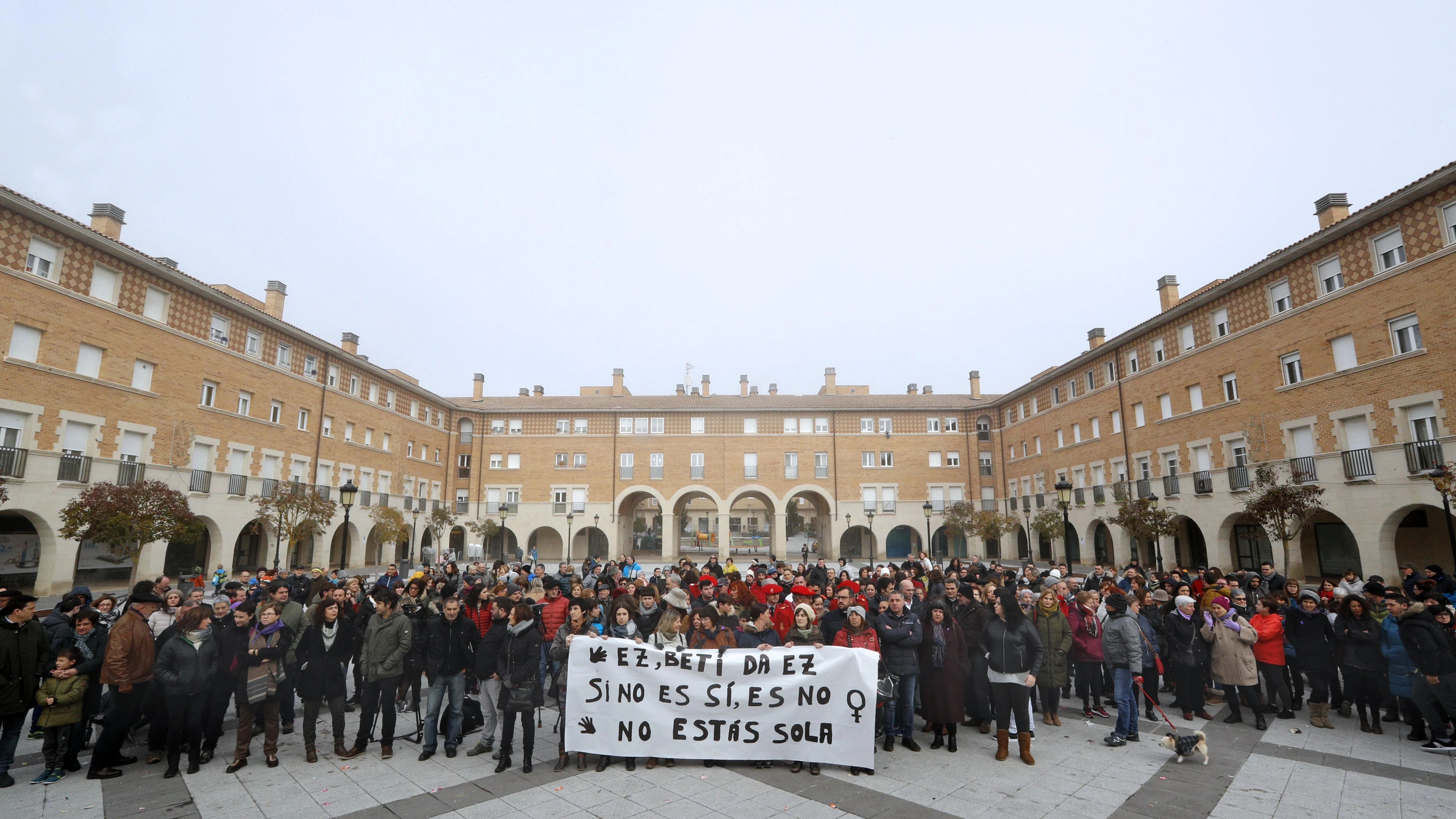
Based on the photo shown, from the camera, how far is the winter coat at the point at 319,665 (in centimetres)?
725

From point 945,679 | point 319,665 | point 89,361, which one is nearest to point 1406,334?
point 945,679

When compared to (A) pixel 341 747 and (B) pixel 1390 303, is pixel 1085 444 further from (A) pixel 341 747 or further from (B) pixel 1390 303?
(A) pixel 341 747

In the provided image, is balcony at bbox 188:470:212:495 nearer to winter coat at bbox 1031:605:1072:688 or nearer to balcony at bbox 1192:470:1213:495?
winter coat at bbox 1031:605:1072:688

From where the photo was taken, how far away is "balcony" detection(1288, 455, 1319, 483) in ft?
71.8

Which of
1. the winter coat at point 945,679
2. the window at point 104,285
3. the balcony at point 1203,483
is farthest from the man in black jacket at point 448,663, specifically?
the balcony at point 1203,483

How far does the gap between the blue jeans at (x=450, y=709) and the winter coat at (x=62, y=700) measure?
124 inches

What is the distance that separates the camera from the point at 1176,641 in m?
8.76

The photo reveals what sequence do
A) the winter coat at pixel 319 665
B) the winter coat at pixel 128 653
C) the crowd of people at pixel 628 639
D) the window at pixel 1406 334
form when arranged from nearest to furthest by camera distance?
1. the winter coat at pixel 128 653
2. the crowd of people at pixel 628 639
3. the winter coat at pixel 319 665
4. the window at pixel 1406 334

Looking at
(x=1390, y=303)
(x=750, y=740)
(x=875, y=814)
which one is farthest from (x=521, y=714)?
(x=1390, y=303)

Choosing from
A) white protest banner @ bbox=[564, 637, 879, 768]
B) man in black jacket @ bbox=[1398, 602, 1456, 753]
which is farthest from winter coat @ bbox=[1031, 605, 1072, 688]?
man in black jacket @ bbox=[1398, 602, 1456, 753]

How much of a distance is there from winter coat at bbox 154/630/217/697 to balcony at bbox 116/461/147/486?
2045 cm

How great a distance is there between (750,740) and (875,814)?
1.61 meters

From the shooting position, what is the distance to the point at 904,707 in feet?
24.8

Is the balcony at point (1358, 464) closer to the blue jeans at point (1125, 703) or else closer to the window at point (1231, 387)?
the window at point (1231, 387)
